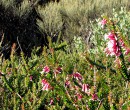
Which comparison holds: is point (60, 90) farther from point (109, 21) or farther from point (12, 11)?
point (12, 11)

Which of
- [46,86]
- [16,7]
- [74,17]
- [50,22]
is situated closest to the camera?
[46,86]

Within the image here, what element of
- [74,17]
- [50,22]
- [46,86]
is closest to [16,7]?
[50,22]

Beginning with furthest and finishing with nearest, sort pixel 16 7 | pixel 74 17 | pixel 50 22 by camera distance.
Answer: pixel 16 7, pixel 74 17, pixel 50 22

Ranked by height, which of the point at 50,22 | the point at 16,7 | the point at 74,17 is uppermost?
the point at 16,7

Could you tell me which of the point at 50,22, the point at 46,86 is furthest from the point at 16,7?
the point at 46,86

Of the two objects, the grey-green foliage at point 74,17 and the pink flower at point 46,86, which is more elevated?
the grey-green foliage at point 74,17

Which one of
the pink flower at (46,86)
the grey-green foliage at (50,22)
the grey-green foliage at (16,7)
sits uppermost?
the grey-green foliage at (16,7)

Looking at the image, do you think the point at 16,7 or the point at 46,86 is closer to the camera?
the point at 46,86

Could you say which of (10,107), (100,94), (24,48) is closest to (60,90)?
(100,94)

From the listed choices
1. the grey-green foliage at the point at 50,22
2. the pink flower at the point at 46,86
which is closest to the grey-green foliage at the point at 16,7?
the grey-green foliage at the point at 50,22

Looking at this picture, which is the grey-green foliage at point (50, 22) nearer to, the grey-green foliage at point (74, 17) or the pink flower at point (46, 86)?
the grey-green foliage at point (74, 17)

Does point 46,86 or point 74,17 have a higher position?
point 74,17

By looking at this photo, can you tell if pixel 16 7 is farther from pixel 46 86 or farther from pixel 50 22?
pixel 46 86

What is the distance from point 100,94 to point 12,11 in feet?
28.8
